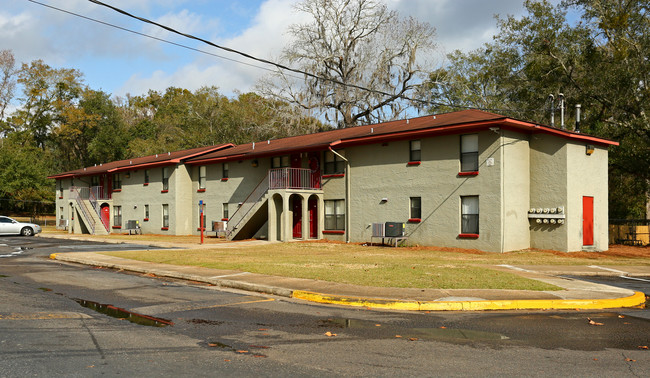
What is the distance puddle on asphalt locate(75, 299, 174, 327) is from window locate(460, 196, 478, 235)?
1758 cm

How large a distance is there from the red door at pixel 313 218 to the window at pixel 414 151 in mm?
7004

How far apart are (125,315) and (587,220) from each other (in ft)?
71.1

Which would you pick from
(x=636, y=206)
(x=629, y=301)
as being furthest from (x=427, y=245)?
(x=636, y=206)

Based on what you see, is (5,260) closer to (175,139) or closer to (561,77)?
(561,77)

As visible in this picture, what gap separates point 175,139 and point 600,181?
53205 mm

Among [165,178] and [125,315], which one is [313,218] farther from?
[125,315]

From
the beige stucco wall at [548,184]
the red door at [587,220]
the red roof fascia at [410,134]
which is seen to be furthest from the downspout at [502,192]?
the red door at [587,220]

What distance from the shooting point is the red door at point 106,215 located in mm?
44500

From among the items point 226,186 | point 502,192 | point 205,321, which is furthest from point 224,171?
point 205,321

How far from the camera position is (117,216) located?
46.1 meters

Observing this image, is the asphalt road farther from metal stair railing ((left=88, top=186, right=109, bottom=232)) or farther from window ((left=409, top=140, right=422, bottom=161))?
metal stair railing ((left=88, top=186, right=109, bottom=232))

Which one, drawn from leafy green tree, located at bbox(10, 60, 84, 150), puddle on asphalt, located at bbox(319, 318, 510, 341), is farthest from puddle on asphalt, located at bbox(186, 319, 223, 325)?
leafy green tree, located at bbox(10, 60, 84, 150)

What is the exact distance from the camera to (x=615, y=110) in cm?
3341

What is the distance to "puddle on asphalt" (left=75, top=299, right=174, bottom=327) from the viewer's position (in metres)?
8.58
